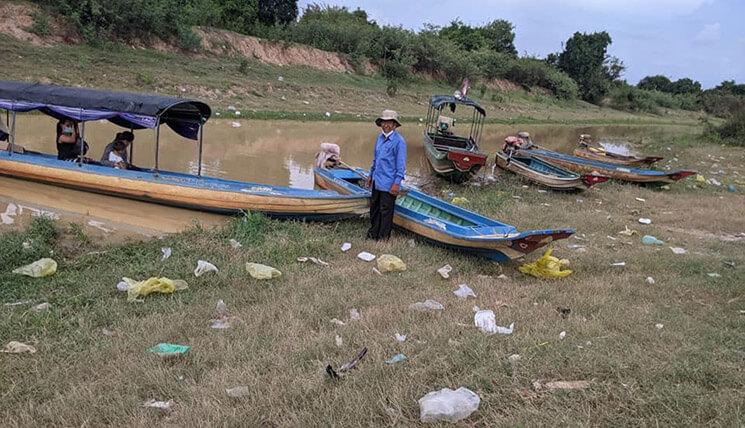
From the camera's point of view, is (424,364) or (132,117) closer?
(424,364)

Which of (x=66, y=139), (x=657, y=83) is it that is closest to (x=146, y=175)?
(x=66, y=139)

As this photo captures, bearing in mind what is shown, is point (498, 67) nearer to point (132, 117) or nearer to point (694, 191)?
point (694, 191)

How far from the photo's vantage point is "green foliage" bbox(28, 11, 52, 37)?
20645 millimetres

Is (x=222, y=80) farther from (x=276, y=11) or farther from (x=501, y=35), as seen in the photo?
(x=501, y=35)

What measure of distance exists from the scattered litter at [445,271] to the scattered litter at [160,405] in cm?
317

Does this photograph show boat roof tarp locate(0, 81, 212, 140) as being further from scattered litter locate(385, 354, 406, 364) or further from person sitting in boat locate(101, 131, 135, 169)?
scattered litter locate(385, 354, 406, 364)

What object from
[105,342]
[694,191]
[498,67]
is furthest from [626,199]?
[498,67]

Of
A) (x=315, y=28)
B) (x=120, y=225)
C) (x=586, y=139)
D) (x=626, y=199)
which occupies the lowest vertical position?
(x=120, y=225)

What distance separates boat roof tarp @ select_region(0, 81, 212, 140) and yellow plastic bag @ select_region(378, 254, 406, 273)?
3.97 m

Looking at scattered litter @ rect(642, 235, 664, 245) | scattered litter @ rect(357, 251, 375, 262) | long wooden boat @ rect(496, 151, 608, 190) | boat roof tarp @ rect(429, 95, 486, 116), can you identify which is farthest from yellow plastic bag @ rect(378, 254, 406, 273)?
boat roof tarp @ rect(429, 95, 486, 116)

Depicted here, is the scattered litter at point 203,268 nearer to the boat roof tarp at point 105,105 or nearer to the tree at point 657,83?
the boat roof tarp at point 105,105

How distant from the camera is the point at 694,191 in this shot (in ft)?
42.6

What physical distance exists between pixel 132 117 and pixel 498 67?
1784 inches

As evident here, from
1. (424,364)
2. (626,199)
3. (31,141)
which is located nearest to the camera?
(424,364)
